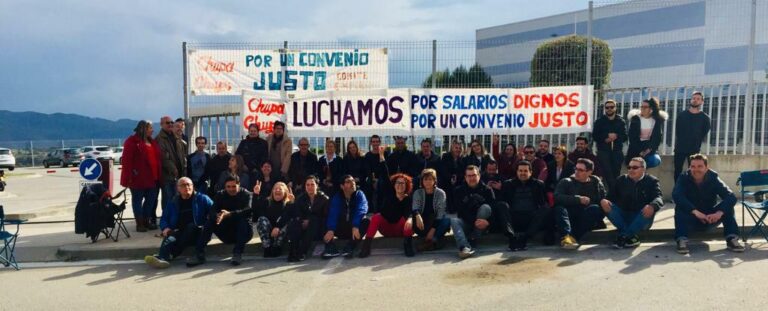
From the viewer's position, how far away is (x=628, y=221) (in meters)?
6.69

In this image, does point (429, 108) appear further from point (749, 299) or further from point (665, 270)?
point (749, 299)

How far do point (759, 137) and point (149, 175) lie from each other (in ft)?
35.5

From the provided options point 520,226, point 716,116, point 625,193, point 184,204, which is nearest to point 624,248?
point 625,193

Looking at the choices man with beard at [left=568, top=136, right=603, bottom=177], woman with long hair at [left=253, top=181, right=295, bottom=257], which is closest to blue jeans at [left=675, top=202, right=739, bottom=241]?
man with beard at [left=568, top=136, right=603, bottom=177]

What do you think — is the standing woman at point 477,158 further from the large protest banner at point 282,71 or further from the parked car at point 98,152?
the parked car at point 98,152

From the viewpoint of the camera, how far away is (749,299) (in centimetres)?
448

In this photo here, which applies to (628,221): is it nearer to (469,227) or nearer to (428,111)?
(469,227)

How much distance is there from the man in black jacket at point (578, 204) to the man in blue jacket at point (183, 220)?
4.58m

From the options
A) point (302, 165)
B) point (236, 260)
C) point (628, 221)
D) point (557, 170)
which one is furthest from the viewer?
point (302, 165)

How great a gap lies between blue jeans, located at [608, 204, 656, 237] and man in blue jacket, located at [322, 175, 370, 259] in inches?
126

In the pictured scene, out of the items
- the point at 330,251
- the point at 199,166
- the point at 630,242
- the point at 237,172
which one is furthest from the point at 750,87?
the point at 199,166

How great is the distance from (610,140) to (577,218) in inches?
93.1

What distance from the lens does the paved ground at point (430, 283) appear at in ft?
15.2

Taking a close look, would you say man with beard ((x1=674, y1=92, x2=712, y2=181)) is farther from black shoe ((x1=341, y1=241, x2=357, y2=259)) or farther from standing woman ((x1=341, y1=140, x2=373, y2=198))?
black shoe ((x1=341, y1=241, x2=357, y2=259))
